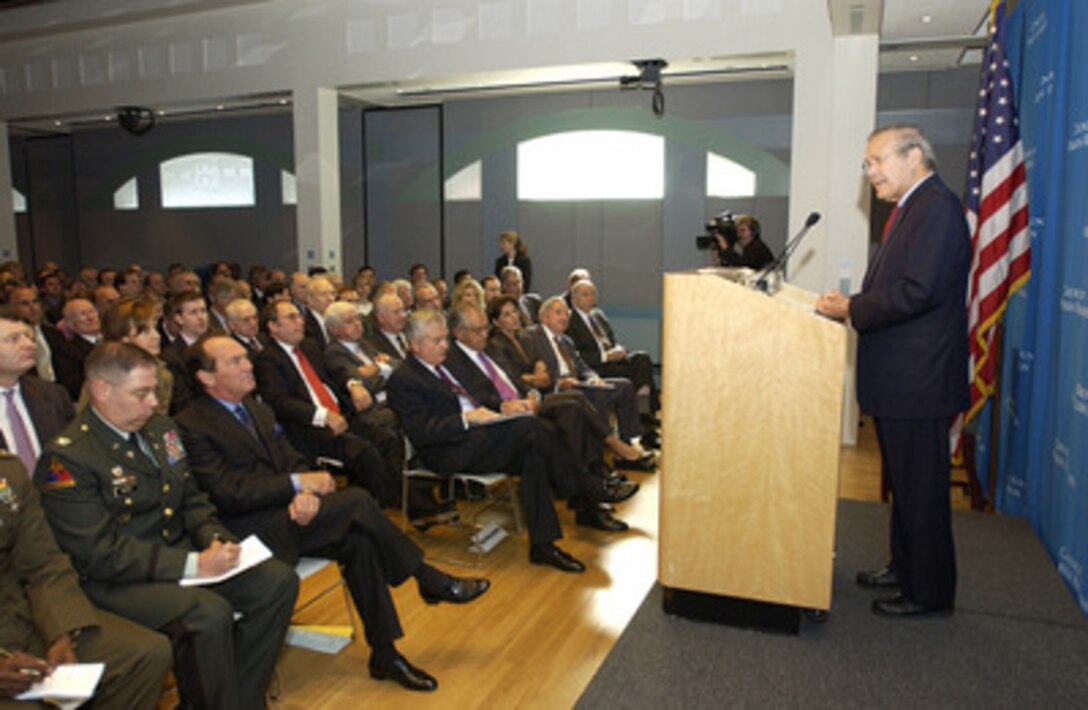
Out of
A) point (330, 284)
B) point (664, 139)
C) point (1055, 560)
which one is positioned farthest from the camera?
point (664, 139)

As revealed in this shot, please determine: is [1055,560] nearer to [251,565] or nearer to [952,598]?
[952,598]

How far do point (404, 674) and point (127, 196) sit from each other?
12666 mm

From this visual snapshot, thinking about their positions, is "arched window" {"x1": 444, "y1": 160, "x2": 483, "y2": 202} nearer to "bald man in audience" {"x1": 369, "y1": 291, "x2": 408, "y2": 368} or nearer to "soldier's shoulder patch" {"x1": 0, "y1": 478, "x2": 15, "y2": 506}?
"bald man in audience" {"x1": 369, "y1": 291, "x2": 408, "y2": 368}

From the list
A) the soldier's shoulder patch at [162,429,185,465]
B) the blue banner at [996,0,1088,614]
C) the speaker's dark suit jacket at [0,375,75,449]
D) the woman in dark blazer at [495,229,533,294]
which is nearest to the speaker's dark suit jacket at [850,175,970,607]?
the blue banner at [996,0,1088,614]

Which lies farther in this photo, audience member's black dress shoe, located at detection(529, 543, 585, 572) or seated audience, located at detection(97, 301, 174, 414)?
audience member's black dress shoe, located at detection(529, 543, 585, 572)

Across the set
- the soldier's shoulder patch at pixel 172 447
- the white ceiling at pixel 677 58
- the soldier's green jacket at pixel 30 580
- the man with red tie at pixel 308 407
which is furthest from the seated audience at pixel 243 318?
the white ceiling at pixel 677 58

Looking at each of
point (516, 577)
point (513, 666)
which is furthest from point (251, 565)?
point (516, 577)

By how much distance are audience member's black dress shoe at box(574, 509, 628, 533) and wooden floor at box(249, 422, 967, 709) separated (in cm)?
5

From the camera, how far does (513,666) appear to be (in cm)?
285

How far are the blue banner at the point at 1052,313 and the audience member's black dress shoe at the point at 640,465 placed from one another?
2.06 meters

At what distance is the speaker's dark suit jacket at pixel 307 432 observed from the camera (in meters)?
4.11

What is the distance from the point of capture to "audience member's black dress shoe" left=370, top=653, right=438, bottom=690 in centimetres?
270

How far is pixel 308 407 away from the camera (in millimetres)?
4152

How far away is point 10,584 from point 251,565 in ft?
1.95
